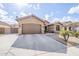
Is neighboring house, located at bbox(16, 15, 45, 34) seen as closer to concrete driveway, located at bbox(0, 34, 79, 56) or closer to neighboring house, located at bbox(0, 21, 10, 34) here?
concrete driveway, located at bbox(0, 34, 79, 56)

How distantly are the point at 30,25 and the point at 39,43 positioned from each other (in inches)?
15.2

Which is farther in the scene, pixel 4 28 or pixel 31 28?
pixel 31 28

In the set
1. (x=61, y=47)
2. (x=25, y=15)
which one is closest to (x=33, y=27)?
(x=25, y=15)

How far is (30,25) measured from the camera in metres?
2.74

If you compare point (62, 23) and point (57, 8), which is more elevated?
point (57, 8)

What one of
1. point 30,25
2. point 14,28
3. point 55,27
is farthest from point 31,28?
point 55,27

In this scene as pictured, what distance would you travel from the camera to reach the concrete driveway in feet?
8.34

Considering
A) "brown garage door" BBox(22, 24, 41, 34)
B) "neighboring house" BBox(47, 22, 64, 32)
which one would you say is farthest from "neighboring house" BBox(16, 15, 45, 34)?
"neighboring house" BBox(47, 22, 64, 32)

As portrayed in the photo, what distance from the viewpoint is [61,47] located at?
2619 mm

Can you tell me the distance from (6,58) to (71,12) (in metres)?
1.42

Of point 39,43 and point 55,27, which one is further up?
point 55,27

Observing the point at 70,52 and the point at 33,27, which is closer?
the point at 70,52

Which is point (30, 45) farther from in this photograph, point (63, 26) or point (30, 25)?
point (63, 26)

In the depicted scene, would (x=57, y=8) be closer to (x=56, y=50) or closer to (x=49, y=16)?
(x=49, y=16)
